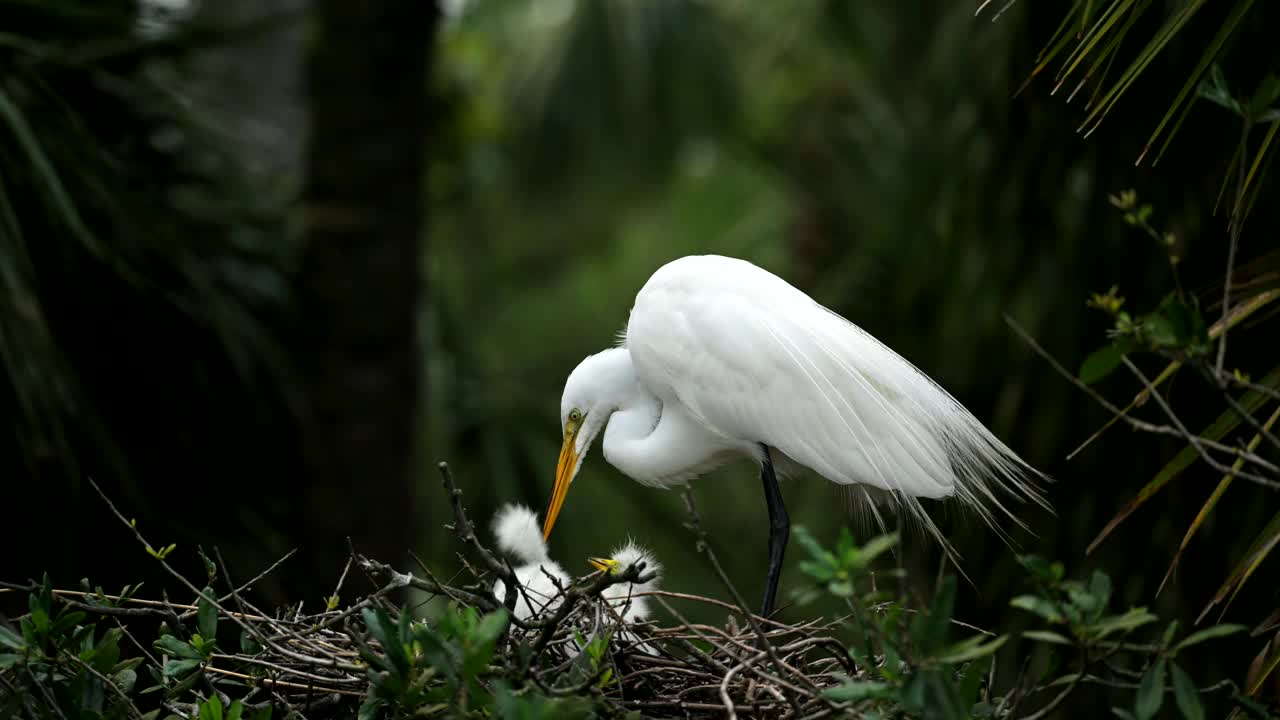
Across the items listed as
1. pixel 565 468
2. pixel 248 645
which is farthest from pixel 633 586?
pixel 248 645

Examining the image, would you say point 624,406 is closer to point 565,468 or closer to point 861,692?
point 565,468

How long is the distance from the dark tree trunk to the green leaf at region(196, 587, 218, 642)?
7.02 ft

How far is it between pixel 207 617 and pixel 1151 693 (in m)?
1.01

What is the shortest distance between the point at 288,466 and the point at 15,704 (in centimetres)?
231

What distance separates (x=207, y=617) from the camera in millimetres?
1605

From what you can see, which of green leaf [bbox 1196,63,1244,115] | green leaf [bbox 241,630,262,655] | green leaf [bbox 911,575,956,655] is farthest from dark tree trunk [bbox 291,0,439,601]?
green leaf [bbox 1196,63,1244,115]

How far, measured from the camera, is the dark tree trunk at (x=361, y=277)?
380 centimetres

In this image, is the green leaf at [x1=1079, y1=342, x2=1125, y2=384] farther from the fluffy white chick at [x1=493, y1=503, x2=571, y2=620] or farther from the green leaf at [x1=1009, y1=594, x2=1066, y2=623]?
the fluffy white chick at [x1=493, y1=503, x2=571, y2=620]

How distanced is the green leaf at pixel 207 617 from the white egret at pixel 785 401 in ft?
2.67

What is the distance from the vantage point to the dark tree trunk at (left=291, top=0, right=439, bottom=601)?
3.80 metres

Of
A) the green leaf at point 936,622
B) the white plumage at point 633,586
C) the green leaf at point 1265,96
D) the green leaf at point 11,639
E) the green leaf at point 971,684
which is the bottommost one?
the white plumage at point 633,586

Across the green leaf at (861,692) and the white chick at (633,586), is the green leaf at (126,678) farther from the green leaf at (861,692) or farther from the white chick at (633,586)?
the green leaf at (861,692)

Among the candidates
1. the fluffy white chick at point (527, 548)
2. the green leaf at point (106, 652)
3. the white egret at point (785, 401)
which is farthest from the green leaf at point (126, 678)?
the white egret at point (785, 401)

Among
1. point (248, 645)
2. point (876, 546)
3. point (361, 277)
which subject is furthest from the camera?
point (361, 277)
